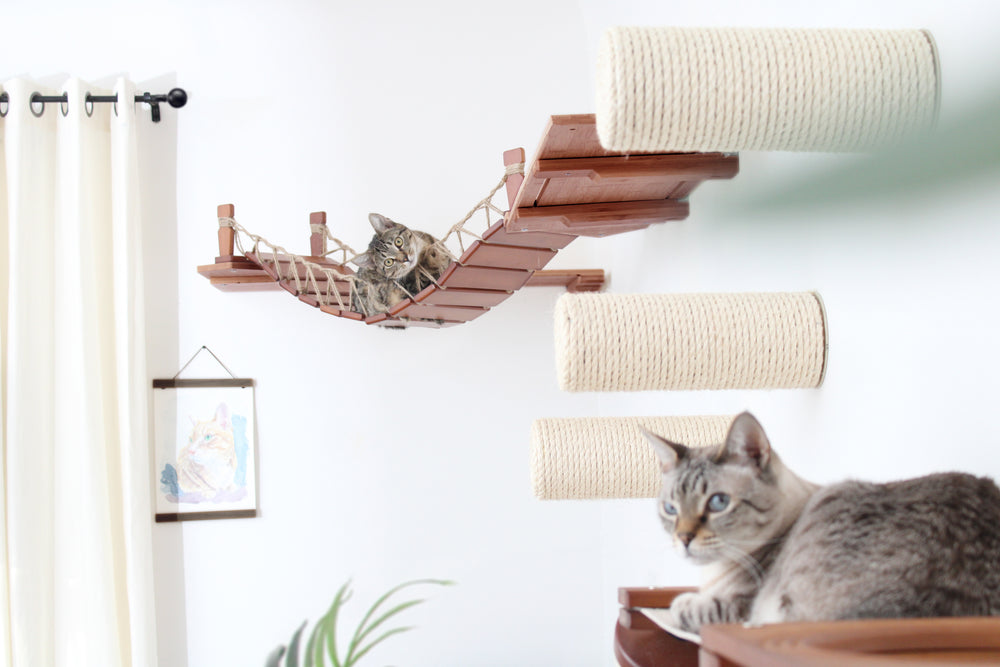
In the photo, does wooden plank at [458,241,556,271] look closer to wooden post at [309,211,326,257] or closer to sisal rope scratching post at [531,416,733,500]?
sisal rope scratching post at [531,416,733,500]

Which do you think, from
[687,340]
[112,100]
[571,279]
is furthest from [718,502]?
[112,100]

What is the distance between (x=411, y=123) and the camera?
90.0 inches

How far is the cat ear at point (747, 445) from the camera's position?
617 millimetres

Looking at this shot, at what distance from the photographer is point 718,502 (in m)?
0.63

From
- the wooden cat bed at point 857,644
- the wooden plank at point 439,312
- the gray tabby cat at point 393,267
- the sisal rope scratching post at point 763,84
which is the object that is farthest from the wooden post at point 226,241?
the wooden cat bed at point 857,644

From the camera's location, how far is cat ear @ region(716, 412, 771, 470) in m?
0.62

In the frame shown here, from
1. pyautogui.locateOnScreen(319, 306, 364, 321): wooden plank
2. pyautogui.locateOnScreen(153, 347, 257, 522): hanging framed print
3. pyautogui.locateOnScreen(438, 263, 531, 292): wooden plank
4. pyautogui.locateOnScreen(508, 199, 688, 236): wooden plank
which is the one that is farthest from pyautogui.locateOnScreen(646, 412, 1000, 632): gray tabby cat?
pyautogui.locateOnScreen(153, 347, 257, 522): hanging framed print

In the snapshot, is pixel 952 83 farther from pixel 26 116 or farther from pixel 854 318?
pixel 26 116

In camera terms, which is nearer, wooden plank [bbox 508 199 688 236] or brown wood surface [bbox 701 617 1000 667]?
brown wood surface [bbox 701 617 1000 667]

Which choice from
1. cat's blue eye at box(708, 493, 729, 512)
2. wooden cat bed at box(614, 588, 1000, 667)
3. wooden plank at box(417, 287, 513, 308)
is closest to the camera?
wooden cat bed at box(614, 588, 1000, 667)

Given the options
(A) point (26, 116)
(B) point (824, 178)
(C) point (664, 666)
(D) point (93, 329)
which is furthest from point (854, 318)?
(A) point (26, 116)

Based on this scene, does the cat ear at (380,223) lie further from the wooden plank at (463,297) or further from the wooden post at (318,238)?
the wooden plank at (463,297)

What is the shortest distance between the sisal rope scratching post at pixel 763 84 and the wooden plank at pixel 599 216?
611 mm

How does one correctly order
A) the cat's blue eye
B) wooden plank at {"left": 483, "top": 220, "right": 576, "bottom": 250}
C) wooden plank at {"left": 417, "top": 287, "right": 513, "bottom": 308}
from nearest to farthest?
Result: 1. the cat's blue eye
2. wooden plank at {"left": 483, "top": 220, "right": 576, "bottom": 250}
3. wooden plank at {"left": 417, "top": 287, "right": 513, "bottom": 308}
